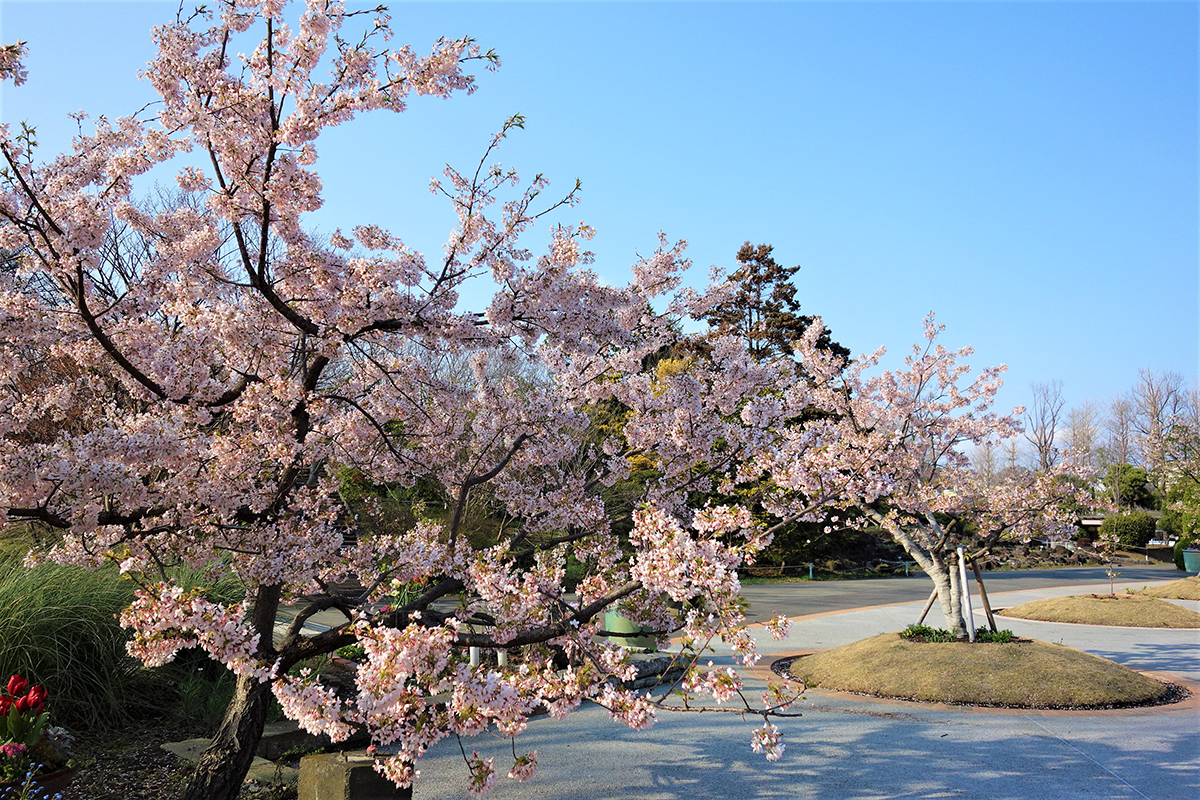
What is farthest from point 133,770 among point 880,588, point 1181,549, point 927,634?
point 1181,549

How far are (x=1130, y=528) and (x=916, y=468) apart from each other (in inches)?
1124

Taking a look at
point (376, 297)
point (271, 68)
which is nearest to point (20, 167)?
point (271, 68)

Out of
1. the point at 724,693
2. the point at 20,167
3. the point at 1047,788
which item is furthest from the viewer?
the point at 1047,788

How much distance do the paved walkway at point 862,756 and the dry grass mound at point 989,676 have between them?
255mm

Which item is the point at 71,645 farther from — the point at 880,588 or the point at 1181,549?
the point at 1181,549

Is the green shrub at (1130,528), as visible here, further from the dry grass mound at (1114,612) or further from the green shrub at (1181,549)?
the dry grass mound at (1114,612)

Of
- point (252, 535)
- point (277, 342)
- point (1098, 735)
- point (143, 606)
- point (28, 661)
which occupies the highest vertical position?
point (277, 342)

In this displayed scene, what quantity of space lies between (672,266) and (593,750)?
442 centimetres

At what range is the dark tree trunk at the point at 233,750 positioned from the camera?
3.78 meters

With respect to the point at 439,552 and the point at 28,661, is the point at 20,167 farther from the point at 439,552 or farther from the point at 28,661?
the point at 28,661

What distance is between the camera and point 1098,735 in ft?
19.2

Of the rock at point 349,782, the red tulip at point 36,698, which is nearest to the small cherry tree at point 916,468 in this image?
the rock at point 349,782

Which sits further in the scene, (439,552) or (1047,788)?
(1047,788)

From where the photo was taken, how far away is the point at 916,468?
987cm
